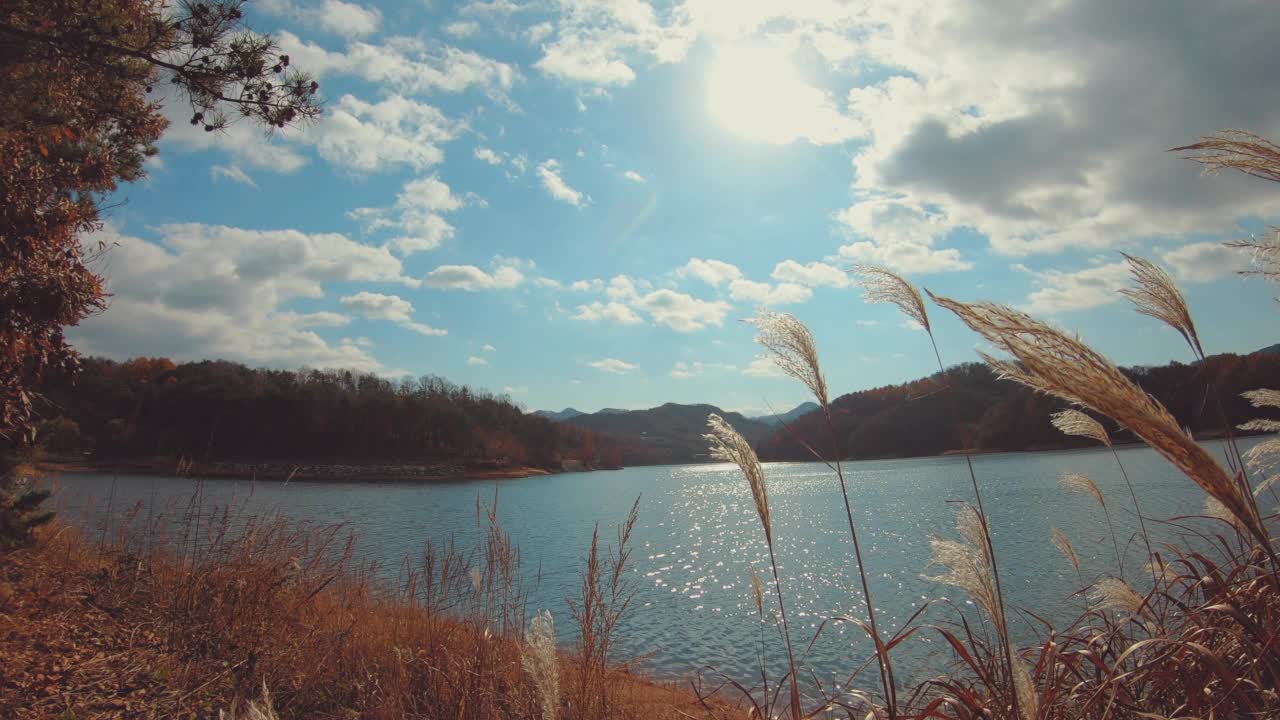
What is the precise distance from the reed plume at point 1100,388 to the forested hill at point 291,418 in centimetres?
6648

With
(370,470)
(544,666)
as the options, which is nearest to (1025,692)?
(544,666)

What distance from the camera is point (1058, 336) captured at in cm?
118

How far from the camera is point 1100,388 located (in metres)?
1.10

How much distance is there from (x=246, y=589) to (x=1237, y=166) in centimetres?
750

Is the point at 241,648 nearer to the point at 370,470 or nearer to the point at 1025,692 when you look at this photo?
the point at 1025,692

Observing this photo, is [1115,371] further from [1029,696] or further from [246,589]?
[246,589]

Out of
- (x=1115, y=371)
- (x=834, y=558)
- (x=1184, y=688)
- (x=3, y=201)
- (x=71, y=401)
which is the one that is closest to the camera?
(x=1115, y=371)

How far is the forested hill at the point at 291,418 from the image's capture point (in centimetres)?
6356

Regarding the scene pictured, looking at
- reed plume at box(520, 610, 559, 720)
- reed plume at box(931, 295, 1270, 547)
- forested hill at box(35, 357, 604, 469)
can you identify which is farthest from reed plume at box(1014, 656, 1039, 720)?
forested hill at box(35, 357, 604, 469)

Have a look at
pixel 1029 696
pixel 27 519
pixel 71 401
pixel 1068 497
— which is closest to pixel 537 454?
pixel 71 401

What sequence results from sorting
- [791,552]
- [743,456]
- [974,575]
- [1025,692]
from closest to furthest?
[1025,692] → [974,575] → [743,456] → [791,552]

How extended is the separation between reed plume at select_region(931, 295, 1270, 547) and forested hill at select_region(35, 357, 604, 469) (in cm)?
6648

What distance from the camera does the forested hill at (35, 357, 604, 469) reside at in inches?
2502

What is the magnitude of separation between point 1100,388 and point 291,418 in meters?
93.5
